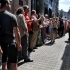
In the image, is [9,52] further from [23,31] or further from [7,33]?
Result: [23,31]

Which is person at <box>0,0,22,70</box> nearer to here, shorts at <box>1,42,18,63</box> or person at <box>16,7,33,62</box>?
shorts at <box>1,42,18,63</box>

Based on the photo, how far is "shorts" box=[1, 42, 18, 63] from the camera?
17.1ft

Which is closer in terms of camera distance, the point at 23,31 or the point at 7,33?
the point at 7,33

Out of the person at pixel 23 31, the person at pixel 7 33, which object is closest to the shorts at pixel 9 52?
the person at pixel 7 33

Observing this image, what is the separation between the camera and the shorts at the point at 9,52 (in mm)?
5212

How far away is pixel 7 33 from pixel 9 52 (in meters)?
0.40

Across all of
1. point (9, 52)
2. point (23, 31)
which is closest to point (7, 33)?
point (9, 52)

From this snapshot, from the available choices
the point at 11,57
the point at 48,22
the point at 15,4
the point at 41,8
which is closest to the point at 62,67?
→ the point at 11,57

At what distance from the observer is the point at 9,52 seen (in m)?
5.25

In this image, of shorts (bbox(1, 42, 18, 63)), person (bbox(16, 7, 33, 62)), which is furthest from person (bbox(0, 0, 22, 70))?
person (bbox(16, 7, 33, 62))

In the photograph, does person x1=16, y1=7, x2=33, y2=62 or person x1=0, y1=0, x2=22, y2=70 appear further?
person x1=16, y1=7, x2=33, y2=62

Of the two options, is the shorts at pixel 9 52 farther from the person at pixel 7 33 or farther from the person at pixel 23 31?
the person at pixel 23 31

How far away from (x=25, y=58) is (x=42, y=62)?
24.1 inches

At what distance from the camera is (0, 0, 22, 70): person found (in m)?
5.13
